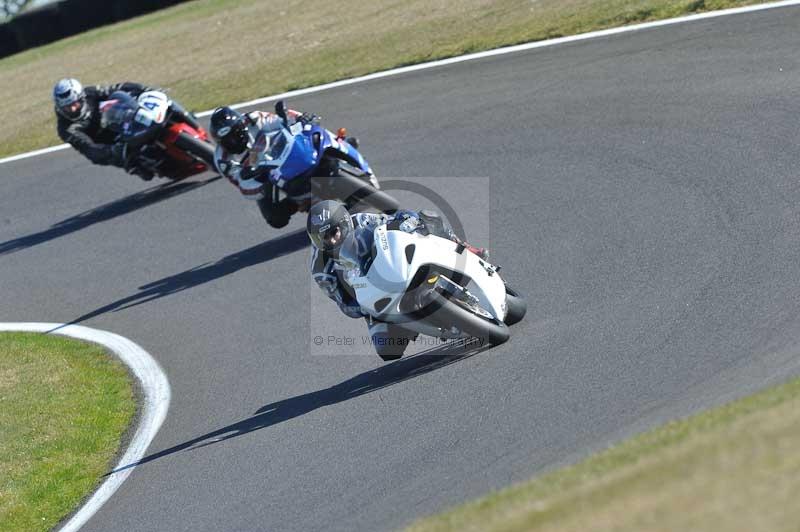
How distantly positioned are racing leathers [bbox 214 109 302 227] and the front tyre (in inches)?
120

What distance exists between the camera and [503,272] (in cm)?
1052

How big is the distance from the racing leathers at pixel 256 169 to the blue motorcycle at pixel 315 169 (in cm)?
5

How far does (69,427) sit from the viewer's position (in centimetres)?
1036

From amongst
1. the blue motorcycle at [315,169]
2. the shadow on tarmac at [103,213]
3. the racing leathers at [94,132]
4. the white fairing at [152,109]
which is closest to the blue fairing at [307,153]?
the blue motorcycle at [315,169]

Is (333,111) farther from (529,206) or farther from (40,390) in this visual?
(40,390)

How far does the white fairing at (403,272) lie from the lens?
335 inches

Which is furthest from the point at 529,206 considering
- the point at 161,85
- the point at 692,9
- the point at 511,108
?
the point at 161,85

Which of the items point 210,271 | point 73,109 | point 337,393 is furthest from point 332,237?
point 73,109

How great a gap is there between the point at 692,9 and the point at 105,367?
937 centimetres

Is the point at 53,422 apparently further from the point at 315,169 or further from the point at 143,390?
the point at 315,169

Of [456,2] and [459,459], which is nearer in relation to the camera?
[459,459]

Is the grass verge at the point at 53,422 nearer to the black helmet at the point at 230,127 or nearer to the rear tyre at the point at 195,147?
the black helmet at the point at 230,127

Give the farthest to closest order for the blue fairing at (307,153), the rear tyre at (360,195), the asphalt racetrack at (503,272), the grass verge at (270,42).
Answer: the grass verge at (270,42), the blue fairing at (307,153), the rear tyre at (360,195), the asphalt racetrack at (503,272)

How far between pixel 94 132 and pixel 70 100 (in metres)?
0.58
